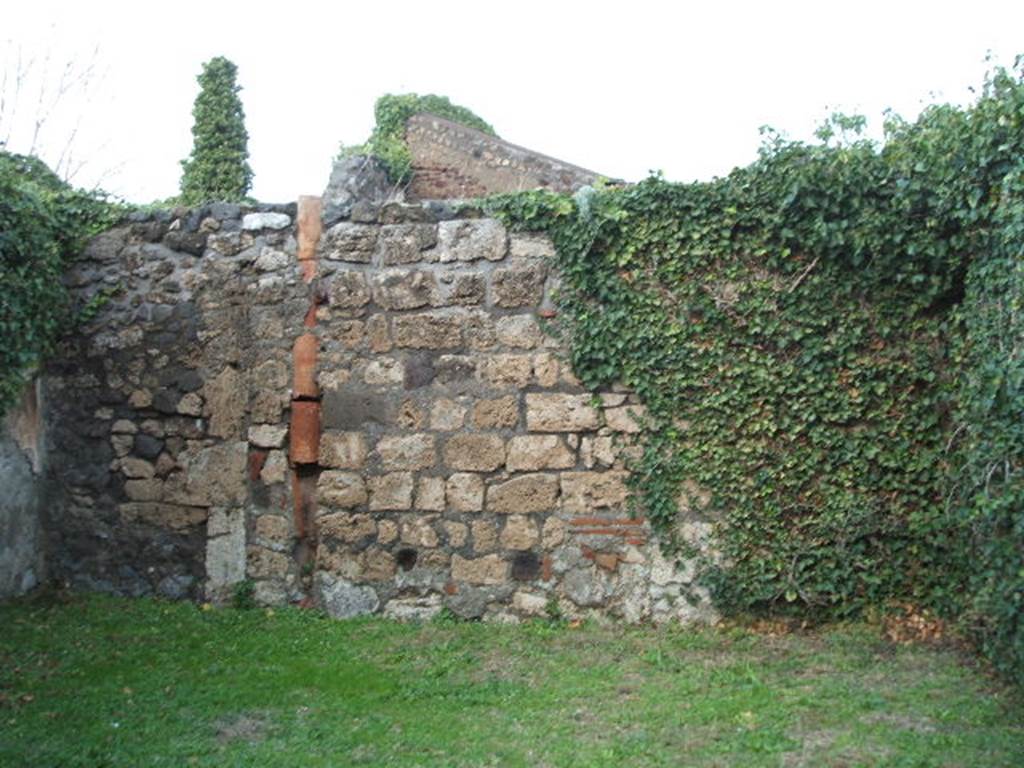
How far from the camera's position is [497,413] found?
641 centimetres

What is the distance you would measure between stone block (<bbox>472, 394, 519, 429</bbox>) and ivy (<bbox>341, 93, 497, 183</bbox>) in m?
6.15

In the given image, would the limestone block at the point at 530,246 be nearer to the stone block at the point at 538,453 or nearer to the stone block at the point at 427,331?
the stone block at the point at 427,331

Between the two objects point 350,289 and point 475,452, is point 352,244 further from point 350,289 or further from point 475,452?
point 475,452

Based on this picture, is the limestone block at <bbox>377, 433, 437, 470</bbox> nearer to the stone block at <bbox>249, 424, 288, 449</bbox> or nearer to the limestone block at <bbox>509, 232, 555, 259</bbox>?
the stone block at <bbox>249, 424, 288, 449</bbox>

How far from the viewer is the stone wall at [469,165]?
12.7m

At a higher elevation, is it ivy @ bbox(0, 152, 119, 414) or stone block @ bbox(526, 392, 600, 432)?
ivy @ bbox(0, 152, 119, 414)

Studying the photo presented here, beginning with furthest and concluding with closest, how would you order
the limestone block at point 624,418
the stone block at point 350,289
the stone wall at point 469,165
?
1. the stone wall at point 469,165
2. the stone block at point 350,289
3. the limestone block at point 624,418

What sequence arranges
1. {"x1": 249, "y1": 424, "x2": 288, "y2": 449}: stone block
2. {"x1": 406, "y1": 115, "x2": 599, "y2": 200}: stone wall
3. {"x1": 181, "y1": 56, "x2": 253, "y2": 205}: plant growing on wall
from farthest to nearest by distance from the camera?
1. {"x1": 181, "y1": 56, "x2": 253, "y2": 205}: plant growing on wall
2. {"x1": 406, "y1": 115, "x2": 599, "y2": 200}: stone wall
3. {"x1": 249, "y1": 424, "x2": 288, "y2": 449}: stone block

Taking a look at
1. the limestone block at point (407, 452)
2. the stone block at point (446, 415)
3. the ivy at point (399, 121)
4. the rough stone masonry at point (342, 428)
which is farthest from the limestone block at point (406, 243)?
the ivy at point (399, 121)

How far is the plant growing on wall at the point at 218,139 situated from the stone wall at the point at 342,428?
328 inches

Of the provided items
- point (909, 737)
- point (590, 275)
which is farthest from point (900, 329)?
point (909, 737)

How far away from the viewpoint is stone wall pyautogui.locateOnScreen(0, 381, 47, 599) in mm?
6762

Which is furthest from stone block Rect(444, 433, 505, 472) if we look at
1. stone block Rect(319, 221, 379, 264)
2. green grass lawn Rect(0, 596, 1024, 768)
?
stone block Rect(319, 221, 379, 264)

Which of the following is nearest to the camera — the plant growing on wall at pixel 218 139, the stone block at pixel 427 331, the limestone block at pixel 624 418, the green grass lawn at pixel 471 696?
the green grass lawn at pixel 471 696
